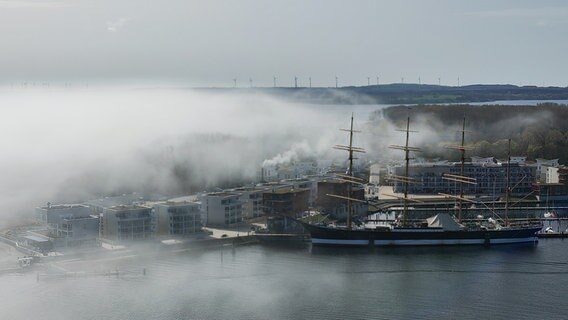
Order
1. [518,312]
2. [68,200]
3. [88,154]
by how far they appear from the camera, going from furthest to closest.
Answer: [88,154], [68,200], [518,312]

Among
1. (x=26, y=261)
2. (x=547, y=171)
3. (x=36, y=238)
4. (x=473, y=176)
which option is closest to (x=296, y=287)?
(x=26, y=261)

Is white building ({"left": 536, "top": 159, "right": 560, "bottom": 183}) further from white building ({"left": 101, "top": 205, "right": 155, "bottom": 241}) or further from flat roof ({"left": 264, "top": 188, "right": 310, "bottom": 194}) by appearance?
white building ({"left": 101, "top": 205, "right": 155, "bottom": 241})

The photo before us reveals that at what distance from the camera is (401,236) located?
13.3 metres

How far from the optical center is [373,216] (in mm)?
16188

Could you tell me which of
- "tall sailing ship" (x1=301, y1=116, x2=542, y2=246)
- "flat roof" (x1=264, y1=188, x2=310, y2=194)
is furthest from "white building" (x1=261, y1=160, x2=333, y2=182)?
"tall sailing ship" (x1=301, y1=116, x2=542, y2=246)

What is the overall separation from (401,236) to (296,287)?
156 inches

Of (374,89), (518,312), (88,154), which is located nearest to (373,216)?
(88,154)

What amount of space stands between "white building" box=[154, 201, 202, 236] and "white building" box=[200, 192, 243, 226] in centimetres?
78

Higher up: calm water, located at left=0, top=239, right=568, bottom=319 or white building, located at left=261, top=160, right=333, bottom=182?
white building, located at left=261, top=160, right=333, bottom=182

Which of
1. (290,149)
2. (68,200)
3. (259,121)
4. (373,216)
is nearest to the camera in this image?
(68,200)

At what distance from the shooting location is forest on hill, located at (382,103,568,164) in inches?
903

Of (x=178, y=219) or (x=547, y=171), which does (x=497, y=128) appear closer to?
(x=547, y=171)

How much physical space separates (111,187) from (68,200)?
1303 mm

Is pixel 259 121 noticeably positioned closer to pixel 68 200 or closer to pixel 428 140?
pixel 428 140
